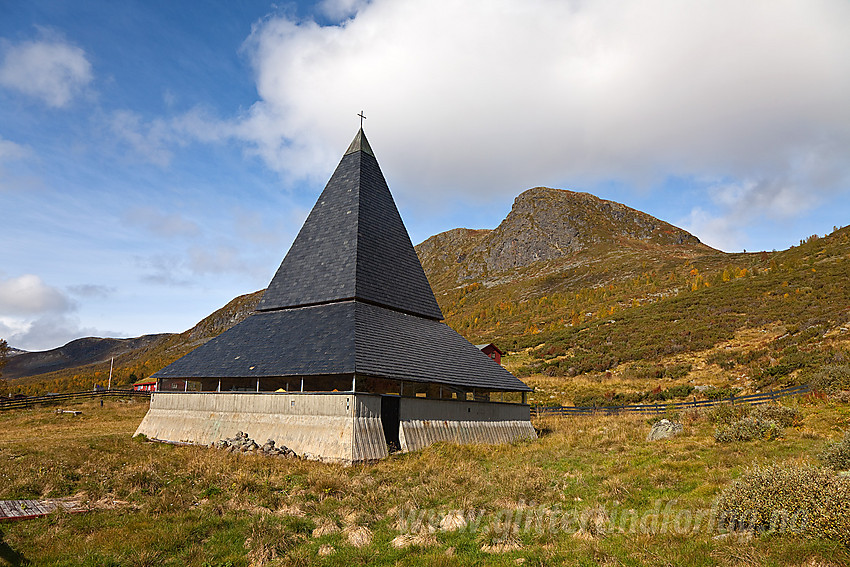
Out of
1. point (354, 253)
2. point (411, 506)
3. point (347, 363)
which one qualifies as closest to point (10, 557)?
point (411, 506)

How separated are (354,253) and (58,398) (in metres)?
43.1

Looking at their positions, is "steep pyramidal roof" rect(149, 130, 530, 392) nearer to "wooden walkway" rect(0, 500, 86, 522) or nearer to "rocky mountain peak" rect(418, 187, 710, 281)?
"wooden walkway" rect(0, 500, 86, 522)

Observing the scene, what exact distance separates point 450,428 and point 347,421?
5.82 metres

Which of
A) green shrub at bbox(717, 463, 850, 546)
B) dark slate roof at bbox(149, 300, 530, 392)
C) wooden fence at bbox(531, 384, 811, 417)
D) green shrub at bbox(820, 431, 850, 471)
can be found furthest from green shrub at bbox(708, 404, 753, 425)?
green shrub at bbox(717, 463, 850, 546)

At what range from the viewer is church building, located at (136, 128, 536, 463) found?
19203 millimetres

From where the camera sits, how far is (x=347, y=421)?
1822 centimetres

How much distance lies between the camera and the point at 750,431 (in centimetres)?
1736

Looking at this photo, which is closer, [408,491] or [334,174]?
[408,491]

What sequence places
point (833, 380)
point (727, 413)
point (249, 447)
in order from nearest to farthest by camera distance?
1. point (249, 447)
2. point (727, 413)
3. point (833, 380)

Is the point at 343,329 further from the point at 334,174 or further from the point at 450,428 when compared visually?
the point at 334,174

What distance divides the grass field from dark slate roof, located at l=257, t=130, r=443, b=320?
8821 mm

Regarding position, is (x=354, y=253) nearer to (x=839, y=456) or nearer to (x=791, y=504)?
(x=839, y=456)

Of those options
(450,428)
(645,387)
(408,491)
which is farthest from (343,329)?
(645,387)

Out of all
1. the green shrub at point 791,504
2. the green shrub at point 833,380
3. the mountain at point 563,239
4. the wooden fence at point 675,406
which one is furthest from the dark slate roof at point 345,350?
the mountain at point 563,239
